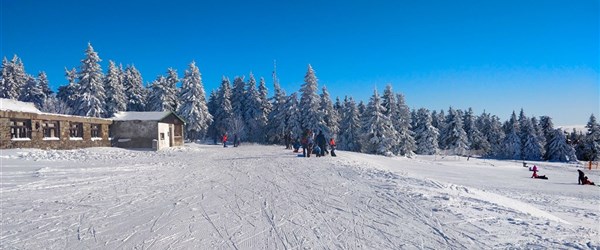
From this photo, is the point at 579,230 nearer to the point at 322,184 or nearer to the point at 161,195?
the point at 322,184

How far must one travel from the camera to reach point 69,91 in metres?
48.7

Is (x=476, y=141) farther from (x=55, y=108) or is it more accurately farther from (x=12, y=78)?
(x=12, y=78)

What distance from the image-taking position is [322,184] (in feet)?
35.6

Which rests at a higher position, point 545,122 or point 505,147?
point 545,122

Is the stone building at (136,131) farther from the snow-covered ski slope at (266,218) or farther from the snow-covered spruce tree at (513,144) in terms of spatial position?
the snow-covered spruce tree at (513,144)

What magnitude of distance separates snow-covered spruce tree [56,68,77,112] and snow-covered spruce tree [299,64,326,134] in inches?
1119

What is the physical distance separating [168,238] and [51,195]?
5.87 metres

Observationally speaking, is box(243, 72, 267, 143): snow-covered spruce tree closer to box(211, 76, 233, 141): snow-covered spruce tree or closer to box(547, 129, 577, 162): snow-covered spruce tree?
box(211, 76, 233, 141): snow-covered spruce tree

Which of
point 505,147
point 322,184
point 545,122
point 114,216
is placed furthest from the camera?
point 545,122

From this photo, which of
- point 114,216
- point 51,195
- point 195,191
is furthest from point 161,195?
point 51,195

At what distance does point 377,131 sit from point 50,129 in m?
33.3

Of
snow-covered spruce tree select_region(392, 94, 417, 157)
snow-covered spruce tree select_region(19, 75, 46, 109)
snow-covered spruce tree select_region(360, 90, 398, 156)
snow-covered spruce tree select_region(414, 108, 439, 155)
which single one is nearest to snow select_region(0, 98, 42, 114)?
snow-covered spruce tree select_region(19, 75, 46, 109)

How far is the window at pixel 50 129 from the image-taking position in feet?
80.9

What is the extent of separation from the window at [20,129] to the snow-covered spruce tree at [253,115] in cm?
3234
